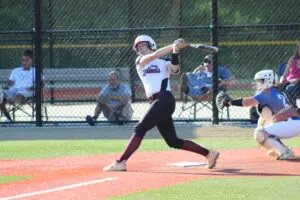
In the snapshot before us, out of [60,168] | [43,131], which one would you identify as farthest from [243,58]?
[60,168]

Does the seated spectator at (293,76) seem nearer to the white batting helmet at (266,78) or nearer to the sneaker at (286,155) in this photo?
the white batting helmet at (266,78)

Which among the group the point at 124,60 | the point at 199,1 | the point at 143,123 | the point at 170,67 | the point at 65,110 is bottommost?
the point at 143,123

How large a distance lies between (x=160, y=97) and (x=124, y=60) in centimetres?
1434

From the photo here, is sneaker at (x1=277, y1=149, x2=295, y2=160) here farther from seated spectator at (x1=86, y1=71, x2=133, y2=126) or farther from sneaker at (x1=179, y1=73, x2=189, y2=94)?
seated spectator at (x1=86, y1=71, x2=133, y2=126)

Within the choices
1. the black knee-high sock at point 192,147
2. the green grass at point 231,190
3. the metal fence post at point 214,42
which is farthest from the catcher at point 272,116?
the metal fence post at point 214,42

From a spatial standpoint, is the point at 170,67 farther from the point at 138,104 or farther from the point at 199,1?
the point at 199,1

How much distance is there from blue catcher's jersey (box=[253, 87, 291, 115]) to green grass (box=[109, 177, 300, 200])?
2092 mm

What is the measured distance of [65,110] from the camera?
21.6 metres

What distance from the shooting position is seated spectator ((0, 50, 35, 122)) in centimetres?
1809

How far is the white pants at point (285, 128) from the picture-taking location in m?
11.7

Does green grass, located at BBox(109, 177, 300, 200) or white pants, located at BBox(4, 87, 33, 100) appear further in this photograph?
white pants, located at BBox(4, 87, 33, 100)

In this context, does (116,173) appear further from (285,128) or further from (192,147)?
(285,128)

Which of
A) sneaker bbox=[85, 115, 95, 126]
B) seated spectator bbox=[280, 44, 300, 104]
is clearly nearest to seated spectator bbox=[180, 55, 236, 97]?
seated spectator bbox=[280, 44, 300, 104]

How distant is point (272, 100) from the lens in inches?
460
